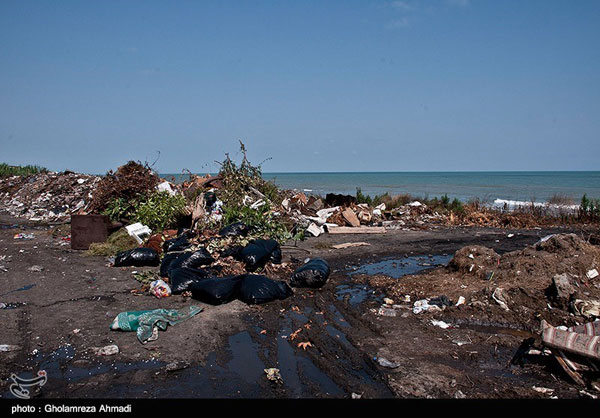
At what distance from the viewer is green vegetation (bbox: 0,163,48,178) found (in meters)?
20.5

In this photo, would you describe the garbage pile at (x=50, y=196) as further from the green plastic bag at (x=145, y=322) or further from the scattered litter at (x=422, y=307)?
the scattered litter at (x=422, y=307)

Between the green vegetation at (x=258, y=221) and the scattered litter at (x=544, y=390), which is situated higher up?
the green vegetation at (x=258, y=221)

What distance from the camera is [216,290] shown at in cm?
491

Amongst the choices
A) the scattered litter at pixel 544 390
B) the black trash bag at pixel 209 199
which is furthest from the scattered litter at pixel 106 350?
the black trash bag at pixel 209 199

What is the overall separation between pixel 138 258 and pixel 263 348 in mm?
3816

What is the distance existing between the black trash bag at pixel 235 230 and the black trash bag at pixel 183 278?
176cm

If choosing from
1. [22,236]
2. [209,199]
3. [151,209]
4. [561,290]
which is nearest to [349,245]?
[209,199]

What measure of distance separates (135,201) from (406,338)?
24.7 ft

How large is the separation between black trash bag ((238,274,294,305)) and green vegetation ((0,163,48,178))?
19172 millimetres

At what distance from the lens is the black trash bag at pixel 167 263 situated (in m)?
6.04

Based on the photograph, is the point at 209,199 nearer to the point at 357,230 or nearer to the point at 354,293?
the point at 357,230

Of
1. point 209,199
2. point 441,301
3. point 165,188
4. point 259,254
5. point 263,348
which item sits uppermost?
point 165,188
